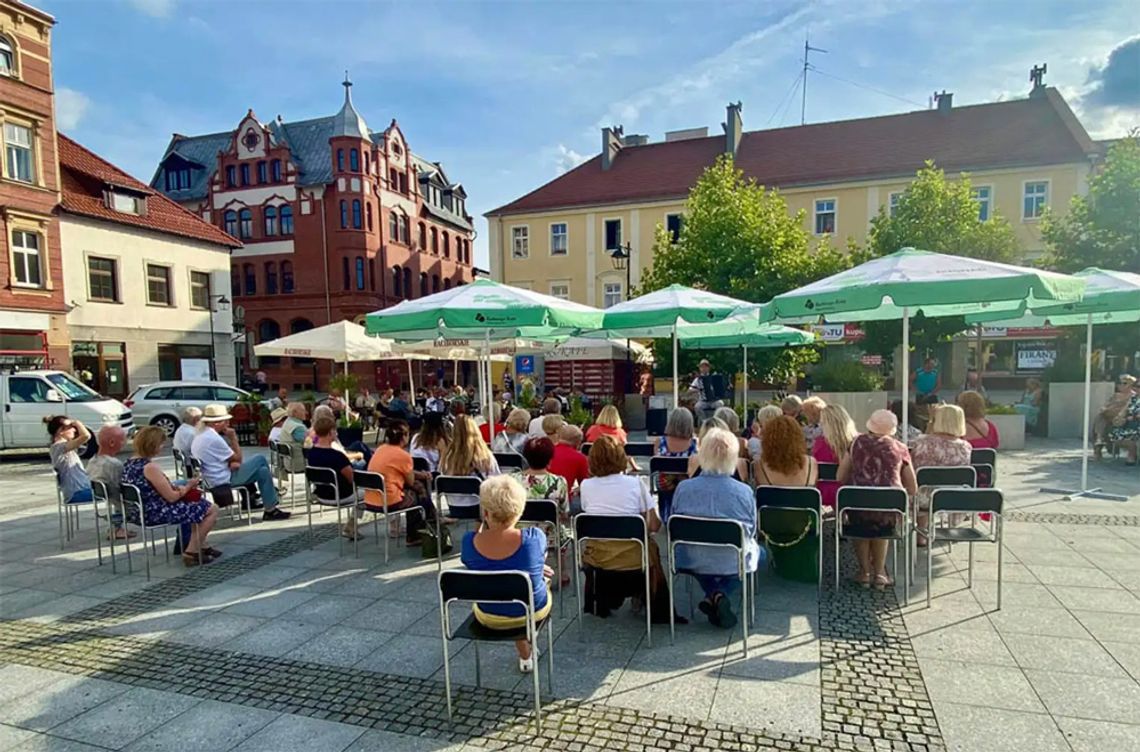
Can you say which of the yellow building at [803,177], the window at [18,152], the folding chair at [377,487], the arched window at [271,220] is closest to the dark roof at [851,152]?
the yellow building at [803,177]

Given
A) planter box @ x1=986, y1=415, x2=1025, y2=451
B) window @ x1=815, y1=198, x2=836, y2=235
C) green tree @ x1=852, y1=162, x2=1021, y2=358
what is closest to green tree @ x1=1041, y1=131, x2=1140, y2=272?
green tree @ x1=852, y1=162, x2=1021, y2=358

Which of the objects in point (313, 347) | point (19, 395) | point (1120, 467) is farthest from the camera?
point (19, 395)

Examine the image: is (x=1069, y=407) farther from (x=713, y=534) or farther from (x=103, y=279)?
(x=103, y=279)

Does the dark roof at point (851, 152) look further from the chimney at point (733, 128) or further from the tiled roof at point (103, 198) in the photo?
the tiled roof at point (103, 198)

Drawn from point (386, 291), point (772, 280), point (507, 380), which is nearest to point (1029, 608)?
point (772, 280)

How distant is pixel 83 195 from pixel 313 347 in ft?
61.7

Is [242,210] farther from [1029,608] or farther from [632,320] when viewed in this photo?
[1029,608]

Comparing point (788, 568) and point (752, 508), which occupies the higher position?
point (752, 508)

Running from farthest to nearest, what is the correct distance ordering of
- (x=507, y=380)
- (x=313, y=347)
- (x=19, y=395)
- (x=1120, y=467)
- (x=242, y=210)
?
(x=242, y=210) → (x=507, y=380) → (x=19, y=395) → (x=313, y=347) → (x=1120, y=467)

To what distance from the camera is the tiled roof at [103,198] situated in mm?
23002

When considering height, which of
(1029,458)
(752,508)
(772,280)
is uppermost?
(772,280)

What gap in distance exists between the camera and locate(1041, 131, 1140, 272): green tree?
15.4 metres

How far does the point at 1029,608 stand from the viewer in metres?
4.48

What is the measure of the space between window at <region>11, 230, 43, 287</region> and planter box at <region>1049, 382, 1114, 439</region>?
28371 mm
